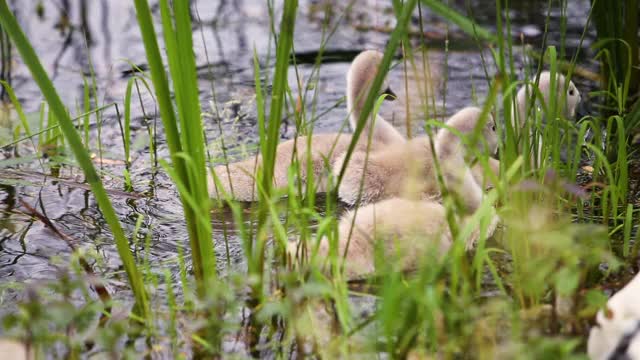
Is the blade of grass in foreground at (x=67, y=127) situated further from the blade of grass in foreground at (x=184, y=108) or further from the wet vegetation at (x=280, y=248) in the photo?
the blade of grass in foreground at (x=184, y=108)

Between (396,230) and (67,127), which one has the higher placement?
(67,127)

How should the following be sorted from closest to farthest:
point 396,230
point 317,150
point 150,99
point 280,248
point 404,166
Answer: point 280,248, point 396,230, point 404,166, point 317,150, point 150,99

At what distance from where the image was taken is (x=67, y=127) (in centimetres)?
257

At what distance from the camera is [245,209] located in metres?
4.02

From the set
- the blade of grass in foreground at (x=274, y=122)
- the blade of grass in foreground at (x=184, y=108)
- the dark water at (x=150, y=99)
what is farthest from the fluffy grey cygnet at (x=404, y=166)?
the blade of grass in foreground at (x=184, y=108)

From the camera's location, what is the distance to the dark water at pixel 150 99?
3445mm

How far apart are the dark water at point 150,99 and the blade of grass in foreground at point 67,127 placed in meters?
0.20

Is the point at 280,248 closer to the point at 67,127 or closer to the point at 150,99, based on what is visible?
the point at 67,127

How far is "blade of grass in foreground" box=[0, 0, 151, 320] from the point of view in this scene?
2.54 meters

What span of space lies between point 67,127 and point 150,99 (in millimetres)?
2834

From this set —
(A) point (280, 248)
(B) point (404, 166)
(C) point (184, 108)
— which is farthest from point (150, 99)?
(C) point (184, 108)

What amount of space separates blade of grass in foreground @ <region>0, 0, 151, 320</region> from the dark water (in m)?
0.20

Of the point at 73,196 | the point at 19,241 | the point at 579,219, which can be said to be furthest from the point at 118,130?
the point at 579,219

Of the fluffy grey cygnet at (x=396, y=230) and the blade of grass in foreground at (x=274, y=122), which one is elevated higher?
the blade of grass in foreground at (x=274, y=122)
